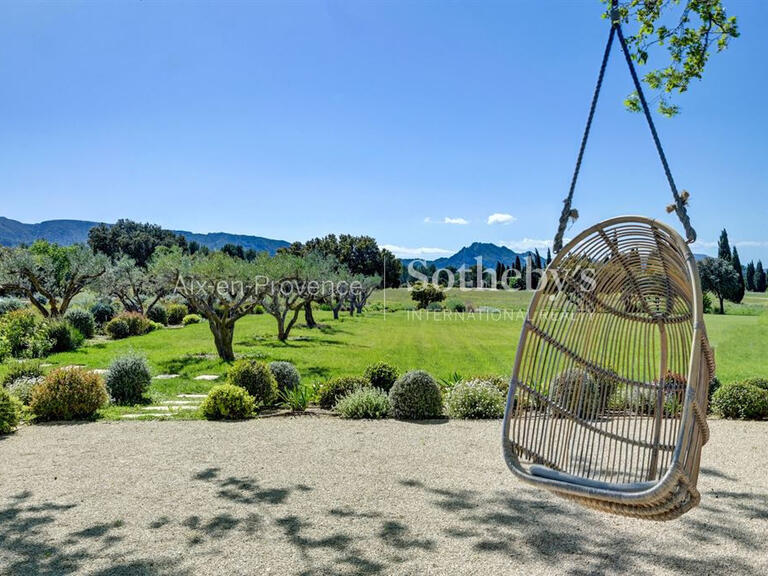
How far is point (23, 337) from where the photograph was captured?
52.8 feet

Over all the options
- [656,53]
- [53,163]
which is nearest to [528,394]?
[656,53]

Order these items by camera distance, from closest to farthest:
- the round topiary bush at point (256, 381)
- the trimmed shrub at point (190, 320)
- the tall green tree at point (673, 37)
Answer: the tall green tree at point (673, 37) → the round topiary bush at point (256, 381) → the trimmed shrub at point (190, 320)

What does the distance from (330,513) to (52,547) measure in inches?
80.1

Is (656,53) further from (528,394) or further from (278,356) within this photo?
(278,356)

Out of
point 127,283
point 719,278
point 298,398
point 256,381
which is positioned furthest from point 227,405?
point 719,278

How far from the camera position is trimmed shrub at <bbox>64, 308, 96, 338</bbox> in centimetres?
1936

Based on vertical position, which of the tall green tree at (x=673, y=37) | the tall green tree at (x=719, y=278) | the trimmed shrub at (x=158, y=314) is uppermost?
the tall green tree at (x=673, y=37)

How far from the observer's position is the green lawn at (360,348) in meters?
13.8

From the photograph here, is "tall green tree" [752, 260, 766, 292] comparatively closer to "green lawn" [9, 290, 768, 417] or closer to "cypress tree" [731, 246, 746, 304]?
"cypress tree" [731, 246, 746, 304]

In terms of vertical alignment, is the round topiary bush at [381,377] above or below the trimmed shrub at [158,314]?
below

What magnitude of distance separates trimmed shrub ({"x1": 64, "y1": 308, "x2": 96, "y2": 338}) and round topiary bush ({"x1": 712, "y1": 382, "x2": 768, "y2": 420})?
62.6 feet

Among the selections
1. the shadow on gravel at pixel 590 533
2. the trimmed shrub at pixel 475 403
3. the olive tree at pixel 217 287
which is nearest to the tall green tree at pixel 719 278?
the olive tree at pixel 217 287

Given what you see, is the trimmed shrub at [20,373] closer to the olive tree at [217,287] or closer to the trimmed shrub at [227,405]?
the trimmed shrub at [227,405]

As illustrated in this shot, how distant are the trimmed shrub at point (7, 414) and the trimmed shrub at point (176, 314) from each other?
2102cm
